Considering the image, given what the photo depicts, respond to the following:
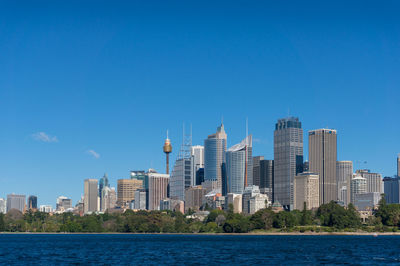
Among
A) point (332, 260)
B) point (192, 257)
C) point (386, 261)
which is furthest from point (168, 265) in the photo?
point (386, 261)

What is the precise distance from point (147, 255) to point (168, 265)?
2694 cm

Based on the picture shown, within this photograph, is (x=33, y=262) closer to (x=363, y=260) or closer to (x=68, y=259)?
(x=68, y=259)

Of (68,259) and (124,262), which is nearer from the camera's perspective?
(124,262)

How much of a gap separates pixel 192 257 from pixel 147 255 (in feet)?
39.8

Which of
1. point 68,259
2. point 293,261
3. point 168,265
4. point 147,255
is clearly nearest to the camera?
point 168,265

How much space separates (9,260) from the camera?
124438mm

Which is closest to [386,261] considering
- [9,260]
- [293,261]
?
[293,261]

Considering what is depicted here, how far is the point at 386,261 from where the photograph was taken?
114m

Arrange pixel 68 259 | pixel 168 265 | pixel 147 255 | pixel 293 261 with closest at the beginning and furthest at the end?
pixel 168 265
pixel 293 261
pixel 68 259
pixel 147 255

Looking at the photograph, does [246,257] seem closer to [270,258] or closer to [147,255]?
[270,258]

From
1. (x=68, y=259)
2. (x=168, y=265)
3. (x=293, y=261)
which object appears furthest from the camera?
(x=68, y=259)

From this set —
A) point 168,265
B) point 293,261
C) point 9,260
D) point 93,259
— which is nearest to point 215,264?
point 168,265

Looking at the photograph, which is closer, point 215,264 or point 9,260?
point 215,264

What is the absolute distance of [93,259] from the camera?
123m
